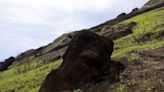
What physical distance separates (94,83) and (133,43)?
85.6 feet

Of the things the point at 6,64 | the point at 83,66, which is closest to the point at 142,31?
the point at 6,64

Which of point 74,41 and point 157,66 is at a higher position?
point 74,41

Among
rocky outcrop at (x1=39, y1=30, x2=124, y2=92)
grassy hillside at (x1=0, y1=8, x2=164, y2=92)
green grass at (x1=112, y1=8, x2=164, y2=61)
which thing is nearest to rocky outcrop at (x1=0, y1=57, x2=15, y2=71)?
grassy hillside at (x1=0, y1=8, x2=164, y2=92)

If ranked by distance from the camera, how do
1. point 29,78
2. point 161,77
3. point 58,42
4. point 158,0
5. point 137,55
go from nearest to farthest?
point 161,77, point 137,55, point 29,78, point 58,42, point 158,0

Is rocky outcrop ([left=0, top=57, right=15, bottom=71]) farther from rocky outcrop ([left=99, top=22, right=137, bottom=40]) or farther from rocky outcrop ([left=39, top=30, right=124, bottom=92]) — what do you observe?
rocky outcrop ([left=39, top=30, right=124, bottom=92])

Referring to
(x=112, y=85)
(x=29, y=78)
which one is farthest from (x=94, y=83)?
(x=29, y=78)

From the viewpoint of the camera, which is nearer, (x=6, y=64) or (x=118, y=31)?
(x=118, y=31)

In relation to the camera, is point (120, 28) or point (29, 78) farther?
point (120, 28)

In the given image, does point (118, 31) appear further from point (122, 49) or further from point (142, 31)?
point (122, 49)

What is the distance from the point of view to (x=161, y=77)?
28188mm

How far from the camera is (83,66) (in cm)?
3072

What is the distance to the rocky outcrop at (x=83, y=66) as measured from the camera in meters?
30.6

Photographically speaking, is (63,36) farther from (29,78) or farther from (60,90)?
(60,90)

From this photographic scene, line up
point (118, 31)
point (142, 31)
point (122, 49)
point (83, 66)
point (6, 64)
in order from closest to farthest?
point (83, 66), point (122, 49), point (142, 31), point (118, 31), point (6, 64)
